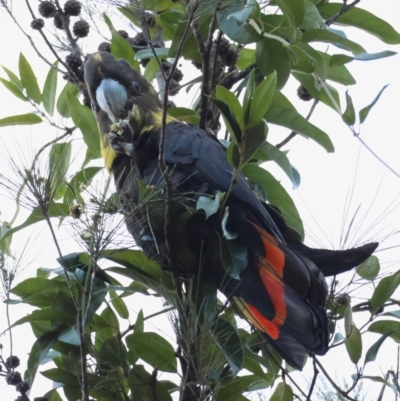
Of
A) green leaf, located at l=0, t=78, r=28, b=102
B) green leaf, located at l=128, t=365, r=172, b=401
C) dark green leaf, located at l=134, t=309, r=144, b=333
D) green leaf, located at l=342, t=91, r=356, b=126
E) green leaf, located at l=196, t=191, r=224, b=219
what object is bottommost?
green leaf, located at l=128, t=365, r=172, b=401

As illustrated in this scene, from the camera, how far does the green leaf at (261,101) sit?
158 cm

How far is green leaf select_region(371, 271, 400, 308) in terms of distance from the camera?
1879 millimetres

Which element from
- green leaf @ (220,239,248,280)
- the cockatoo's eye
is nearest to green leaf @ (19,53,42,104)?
the cockatoo's eye

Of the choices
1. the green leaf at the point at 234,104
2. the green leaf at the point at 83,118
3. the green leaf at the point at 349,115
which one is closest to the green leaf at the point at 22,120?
the green leaf at the point at 83,118

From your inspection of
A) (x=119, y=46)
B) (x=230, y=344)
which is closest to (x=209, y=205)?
(x=230, y=344)

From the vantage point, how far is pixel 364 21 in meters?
2.09

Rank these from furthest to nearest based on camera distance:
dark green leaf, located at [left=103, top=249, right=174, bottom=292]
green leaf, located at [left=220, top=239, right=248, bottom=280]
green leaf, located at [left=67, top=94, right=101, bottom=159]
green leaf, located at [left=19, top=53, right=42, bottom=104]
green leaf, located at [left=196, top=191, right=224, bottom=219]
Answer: green leaf, located at [left=19, top=53, right=42, bottom=104]
green leaf, located at [left=67, top=94, right=101, bottom=159]
dark green leaf, located at [left=103, top=249, right=174, bottom=292]
green leaf, located at [left=220, top=239, right=248, bottom=280]
green leaf, located at [left=196, top=191, right=224, bottom=219]

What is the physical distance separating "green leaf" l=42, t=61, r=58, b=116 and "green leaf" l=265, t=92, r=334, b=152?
664mm

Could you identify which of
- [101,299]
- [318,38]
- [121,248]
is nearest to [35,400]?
[101,299]

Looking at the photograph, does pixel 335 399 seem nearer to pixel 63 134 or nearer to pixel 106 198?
pixel 106 198

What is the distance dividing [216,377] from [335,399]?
0.31m

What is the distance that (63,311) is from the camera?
1.82 m

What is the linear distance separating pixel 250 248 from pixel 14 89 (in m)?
0.93

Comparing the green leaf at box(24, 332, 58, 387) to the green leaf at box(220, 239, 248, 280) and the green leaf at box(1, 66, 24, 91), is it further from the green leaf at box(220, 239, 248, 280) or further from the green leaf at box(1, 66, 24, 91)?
the green leaf at box(1, 66, 24, 91)
